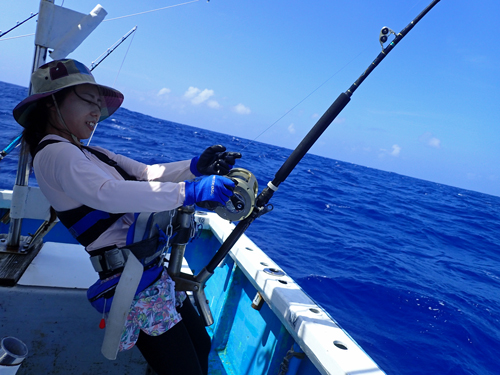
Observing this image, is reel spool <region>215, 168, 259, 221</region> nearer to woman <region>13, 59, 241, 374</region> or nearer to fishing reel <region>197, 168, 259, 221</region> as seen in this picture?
fishing reel <region>197, 168, 259, 221</region>

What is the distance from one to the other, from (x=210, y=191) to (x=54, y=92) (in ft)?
2.60

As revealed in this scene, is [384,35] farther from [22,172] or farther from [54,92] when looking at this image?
[22,172]

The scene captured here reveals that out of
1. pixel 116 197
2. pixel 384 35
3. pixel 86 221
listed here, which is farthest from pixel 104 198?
pixel 384 35

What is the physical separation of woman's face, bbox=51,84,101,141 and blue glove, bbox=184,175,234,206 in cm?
60

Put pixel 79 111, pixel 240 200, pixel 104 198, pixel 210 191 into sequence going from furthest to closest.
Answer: pixel 240 200
pixel 79 111
pixel 210 191
pixel 104 198

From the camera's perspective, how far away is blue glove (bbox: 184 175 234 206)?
130cm

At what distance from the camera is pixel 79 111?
1.47 meters

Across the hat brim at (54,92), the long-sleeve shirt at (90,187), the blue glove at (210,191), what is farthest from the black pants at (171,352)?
the hat brim at (54,92)

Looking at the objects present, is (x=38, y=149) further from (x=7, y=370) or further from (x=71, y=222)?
(x=7, y=370)

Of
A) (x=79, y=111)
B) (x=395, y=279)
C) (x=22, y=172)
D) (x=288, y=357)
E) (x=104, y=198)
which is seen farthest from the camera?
(x=395, y=279)

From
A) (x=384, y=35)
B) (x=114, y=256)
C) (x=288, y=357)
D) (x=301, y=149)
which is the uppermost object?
(x=384, y=35)

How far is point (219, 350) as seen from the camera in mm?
2553

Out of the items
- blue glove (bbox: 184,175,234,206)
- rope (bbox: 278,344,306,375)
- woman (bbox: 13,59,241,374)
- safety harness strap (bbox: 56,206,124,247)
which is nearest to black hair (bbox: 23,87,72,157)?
woman (bbox: 13,59,241,374)

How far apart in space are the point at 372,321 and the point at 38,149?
4.41 meters
